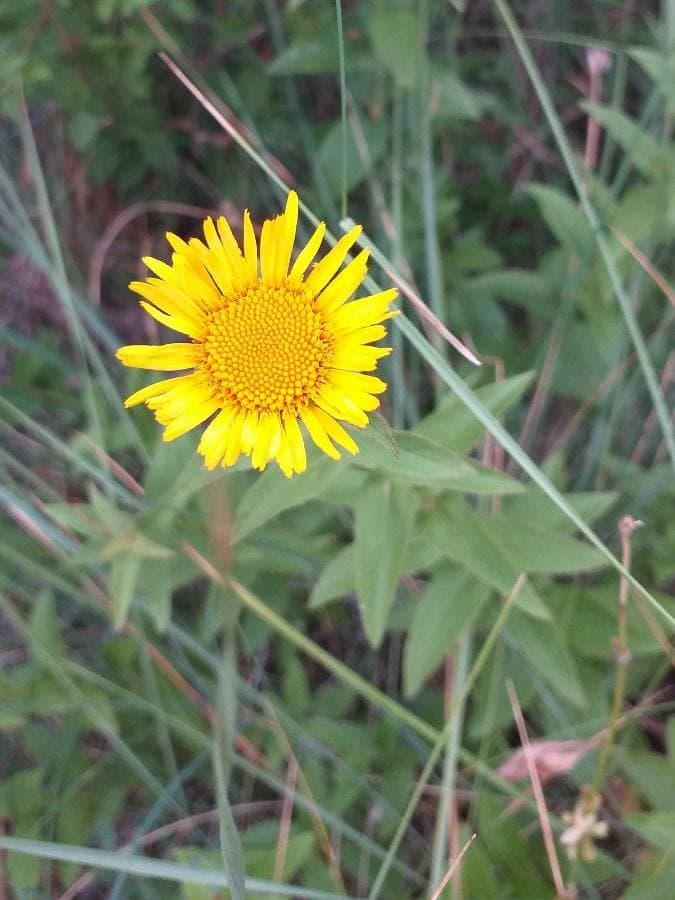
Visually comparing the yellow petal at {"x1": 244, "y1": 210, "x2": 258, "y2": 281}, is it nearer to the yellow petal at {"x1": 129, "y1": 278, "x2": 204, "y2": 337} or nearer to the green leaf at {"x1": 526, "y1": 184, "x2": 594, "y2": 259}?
the yellow petal at {"x1": 129, "y1": 278, "x2": 204, "y2": 337}

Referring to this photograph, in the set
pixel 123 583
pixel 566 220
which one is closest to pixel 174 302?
pixel 123 583

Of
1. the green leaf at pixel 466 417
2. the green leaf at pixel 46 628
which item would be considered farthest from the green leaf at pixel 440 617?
the green leaf at pixel 46 628

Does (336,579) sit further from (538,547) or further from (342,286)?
(342,286)

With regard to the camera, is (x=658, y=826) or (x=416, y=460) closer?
(x=416, y=460)

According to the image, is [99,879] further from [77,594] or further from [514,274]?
[514,274]

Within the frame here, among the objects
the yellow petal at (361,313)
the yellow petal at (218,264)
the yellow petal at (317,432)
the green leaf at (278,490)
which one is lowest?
the green leaf at (278,490)

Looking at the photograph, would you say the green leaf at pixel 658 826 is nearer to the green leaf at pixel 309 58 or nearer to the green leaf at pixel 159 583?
the green leaf at pixel 159 583

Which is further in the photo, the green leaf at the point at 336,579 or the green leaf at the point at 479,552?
the green leaf at the point at 336,579
